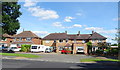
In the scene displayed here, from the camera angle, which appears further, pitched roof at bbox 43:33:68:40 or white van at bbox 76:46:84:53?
pitched roof at bbox 43:33:68:40

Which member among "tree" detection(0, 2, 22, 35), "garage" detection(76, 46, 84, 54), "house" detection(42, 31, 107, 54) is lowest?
"garage" detection(76, 46, 84, 54)

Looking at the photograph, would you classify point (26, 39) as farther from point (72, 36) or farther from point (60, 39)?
point (72, 36)

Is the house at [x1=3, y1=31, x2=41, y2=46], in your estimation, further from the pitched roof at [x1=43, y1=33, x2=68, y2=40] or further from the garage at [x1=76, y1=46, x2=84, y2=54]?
the garage at [x1=76, y1=46, x2=84, y2=54]

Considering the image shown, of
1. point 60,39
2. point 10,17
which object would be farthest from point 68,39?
point 10,17

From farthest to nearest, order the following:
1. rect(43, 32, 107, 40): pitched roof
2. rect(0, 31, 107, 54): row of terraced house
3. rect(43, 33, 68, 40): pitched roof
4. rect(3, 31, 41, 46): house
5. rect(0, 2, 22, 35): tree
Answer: rect(3, 31, 41, 46): house → rect(43, 33, 68, 40): pitched roof → rect(43, 32, 107, 40): pitched roof → rect(0, 31, 107, 54): row of terraced house → rect(0, 2, 22, 35): tree

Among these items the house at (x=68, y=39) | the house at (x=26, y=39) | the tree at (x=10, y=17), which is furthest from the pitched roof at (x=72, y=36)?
the tree at (x=10, y=17)

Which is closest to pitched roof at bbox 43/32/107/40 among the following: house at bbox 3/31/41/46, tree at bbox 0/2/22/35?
house at bbox 3/31/41/46

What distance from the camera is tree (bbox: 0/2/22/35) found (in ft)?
102

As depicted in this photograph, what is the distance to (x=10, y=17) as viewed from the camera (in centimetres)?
3219

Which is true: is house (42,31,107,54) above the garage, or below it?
above

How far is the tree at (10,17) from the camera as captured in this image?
31.0m

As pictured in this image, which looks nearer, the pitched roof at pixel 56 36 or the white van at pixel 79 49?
the white van at pixel 79 49

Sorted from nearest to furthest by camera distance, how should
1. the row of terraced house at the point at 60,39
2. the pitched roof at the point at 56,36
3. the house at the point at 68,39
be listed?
the house at the point at 68,39, the row of terraced house at the point at 60,39, the pitched roof at the point at 56,36

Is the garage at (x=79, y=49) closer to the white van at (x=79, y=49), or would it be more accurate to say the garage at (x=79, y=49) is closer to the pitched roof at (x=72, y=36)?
the white van at (x=79, y=49)
